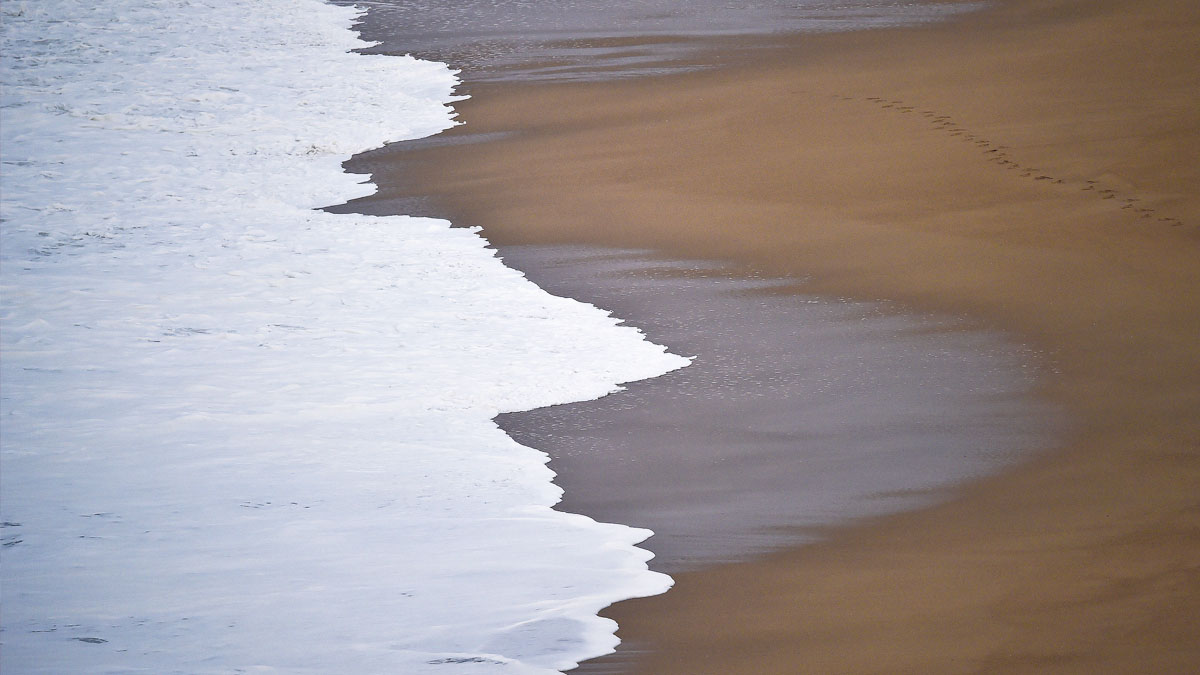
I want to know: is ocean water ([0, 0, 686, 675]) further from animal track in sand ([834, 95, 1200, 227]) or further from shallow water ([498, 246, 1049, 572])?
animal track in sand ([834, 95, 1200, 227])

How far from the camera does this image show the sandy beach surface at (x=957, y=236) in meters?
3.46

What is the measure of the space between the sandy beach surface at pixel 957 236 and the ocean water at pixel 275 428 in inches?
19.6

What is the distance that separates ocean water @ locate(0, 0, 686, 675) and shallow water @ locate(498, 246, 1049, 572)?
189 mm

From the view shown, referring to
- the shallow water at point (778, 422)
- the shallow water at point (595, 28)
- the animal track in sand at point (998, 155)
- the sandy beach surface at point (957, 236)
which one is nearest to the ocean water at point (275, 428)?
the shallow water at point (778, 422)

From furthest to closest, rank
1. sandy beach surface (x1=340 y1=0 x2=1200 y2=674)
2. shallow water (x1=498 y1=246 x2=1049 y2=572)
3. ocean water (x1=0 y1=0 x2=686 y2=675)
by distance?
shallow water (x1=498 y1=246 x2=1049 y2=572) < ocean water (x1=0 y1=0 x2=686 y2=675) < sandy beach surface (x1=340 y1=0 x2=1200 y2=674)

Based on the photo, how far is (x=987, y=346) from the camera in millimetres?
5617

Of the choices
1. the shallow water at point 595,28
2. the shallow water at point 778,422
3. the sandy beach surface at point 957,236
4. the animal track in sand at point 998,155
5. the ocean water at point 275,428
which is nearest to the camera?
the sandy beach surface at point 957,236

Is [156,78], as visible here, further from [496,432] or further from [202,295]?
[496,432]

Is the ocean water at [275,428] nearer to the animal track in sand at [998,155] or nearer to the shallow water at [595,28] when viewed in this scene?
the shallow water at [595,28]

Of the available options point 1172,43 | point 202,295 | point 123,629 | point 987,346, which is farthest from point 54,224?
point 1172,43

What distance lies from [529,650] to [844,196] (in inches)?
200

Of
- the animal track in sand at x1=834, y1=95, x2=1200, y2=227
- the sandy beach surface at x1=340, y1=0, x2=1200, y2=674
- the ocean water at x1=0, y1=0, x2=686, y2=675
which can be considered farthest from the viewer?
the animal track in sand at x1=834, y1=95, x2=1200, y2=227

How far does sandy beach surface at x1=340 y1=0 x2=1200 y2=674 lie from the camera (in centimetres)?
346

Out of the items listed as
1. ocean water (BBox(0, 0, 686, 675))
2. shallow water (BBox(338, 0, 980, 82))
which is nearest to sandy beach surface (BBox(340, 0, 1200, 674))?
ocean water (BBox(0, 0, 686, 675))
